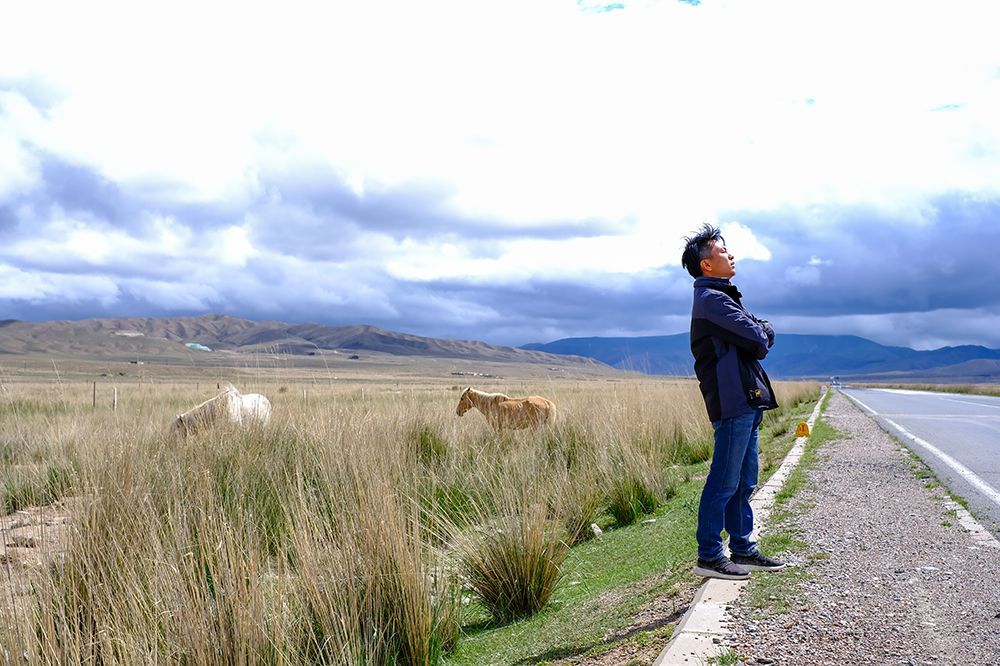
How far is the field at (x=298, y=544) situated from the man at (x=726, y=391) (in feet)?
4.04

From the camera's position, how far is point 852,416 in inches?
878

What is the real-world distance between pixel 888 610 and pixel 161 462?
5.38 m

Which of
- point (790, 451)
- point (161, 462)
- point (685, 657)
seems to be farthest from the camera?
point (790, 451)

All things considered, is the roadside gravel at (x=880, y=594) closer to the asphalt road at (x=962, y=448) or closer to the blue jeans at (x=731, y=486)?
the blue jeans at (x=731, y=486)

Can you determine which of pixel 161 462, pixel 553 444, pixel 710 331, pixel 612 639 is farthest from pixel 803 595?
pixel 553 444

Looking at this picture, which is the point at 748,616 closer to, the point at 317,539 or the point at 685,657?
the point at 685,657

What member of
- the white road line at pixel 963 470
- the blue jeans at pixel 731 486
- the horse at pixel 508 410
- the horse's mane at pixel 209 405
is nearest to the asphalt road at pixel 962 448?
the white road line at pixel 963 470

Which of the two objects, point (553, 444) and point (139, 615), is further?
point (553, 444)

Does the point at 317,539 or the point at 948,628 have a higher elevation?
the point at 317,539

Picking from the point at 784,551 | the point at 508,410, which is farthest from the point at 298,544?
the point at 508,410

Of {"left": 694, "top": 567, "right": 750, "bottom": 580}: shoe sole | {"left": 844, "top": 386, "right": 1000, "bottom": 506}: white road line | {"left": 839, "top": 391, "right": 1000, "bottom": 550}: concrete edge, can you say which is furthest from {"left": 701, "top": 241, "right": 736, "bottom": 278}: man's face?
{"left": 844, "top": 386, "right": 1000, "bottom": 506}: white road line

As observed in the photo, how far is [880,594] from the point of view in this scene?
4461 mm

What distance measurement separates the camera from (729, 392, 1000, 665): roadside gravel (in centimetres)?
365

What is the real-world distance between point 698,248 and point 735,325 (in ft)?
2.10
